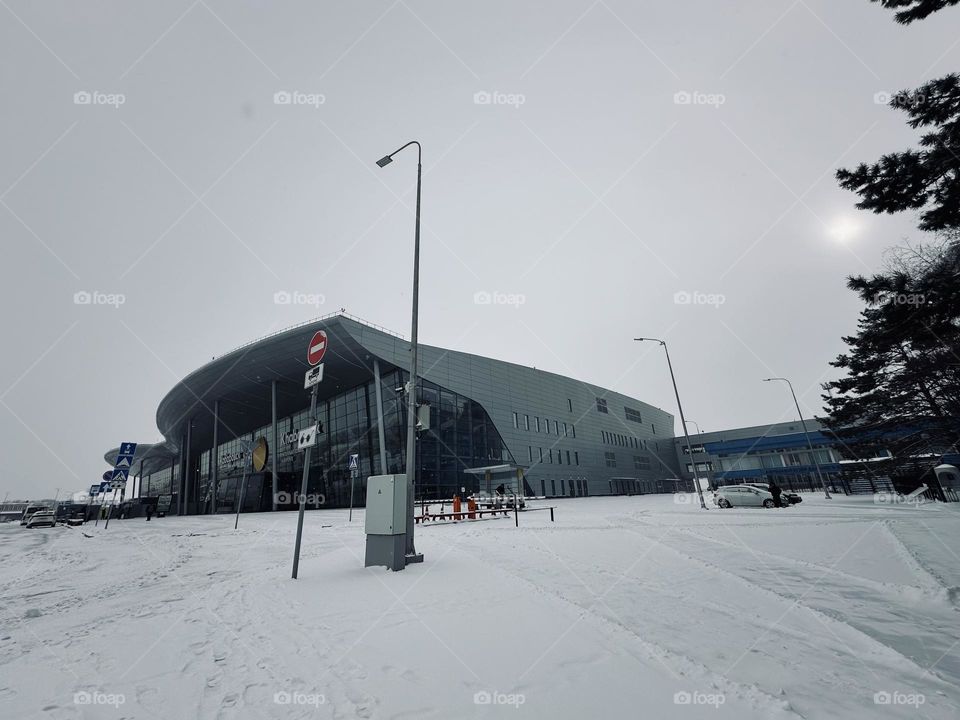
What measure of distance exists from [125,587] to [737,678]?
957cm

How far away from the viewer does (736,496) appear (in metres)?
24.4

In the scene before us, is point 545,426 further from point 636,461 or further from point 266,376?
point 266,376

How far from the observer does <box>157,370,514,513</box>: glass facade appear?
43.0 m

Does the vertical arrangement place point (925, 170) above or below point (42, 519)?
above

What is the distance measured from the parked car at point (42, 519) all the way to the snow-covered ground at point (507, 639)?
1225 inches

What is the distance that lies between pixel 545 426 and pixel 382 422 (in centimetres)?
2490

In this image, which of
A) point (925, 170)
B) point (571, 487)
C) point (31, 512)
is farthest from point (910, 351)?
point (31, 512)

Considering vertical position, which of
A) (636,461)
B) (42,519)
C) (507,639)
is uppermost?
(636,461)

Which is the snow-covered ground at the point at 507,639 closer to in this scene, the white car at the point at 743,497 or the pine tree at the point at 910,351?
the pine tree at the point at 910,351

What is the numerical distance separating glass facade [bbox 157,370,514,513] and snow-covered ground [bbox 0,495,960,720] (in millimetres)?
32910

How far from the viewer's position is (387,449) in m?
43.3

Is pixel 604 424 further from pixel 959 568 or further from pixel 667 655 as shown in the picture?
pixel 667 655

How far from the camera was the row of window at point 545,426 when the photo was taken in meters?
54.7

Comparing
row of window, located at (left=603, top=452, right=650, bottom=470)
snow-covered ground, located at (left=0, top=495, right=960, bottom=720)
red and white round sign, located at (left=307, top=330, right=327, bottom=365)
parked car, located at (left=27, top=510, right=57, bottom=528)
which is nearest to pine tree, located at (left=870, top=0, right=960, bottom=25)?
snow-covered ground, located at (left=0, top=495, right=960, bottom=720)
